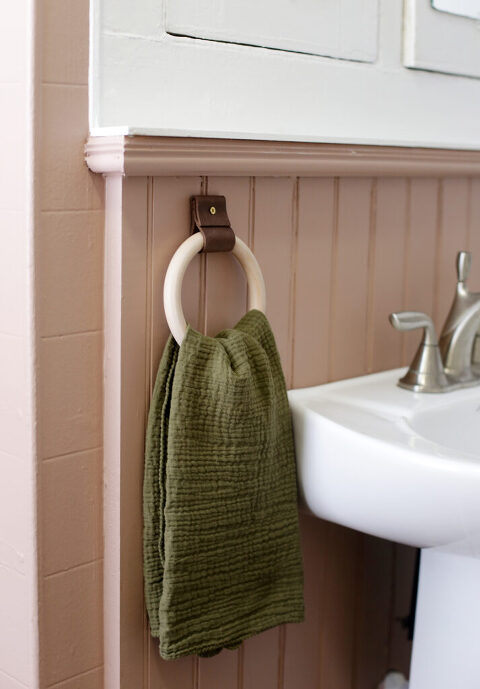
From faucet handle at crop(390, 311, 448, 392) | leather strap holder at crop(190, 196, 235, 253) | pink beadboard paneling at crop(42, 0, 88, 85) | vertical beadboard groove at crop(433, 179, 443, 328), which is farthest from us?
vertical beadboard groove at crop(433, 179, 443, 328)

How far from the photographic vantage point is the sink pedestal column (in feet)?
3.66

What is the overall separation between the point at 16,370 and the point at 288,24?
52 centimetres

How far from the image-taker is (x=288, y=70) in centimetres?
113

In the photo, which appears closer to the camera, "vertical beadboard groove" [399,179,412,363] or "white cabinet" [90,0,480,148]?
"white cabinet" [90,0,480,148]

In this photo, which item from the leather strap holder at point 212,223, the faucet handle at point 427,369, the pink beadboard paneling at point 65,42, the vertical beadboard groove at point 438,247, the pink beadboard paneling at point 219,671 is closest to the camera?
the pink beadboard paneling at point 65,42

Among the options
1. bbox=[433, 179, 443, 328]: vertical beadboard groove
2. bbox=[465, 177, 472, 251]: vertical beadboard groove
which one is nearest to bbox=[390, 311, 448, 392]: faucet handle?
bbox=[433, 179, 443, 328]: vertical beadboard groove

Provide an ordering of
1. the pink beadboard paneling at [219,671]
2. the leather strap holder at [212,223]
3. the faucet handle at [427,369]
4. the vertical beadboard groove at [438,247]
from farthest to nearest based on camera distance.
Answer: the vertical beadboard groove at [438,247] < the faucet handle at [427,369] < the pink beadboard paneling at [219,671] < the leather strap holder at [212,223]

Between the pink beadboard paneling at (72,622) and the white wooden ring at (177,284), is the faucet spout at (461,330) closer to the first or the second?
the white wooden ring at (177,284)

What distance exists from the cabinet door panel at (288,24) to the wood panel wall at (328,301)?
0.16 metres

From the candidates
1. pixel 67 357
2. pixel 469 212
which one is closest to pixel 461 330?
pixel 469 212

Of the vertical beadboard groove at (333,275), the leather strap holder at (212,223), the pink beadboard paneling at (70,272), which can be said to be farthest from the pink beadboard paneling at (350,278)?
the pink beadboard paneling at (70,272)

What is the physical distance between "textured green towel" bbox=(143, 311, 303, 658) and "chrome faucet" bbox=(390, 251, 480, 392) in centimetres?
26

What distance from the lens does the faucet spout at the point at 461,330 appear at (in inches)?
50.0

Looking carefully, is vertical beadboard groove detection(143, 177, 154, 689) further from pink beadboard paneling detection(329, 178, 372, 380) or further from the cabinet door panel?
pink beadboard paneling detection(329, 178, 372, 380)
